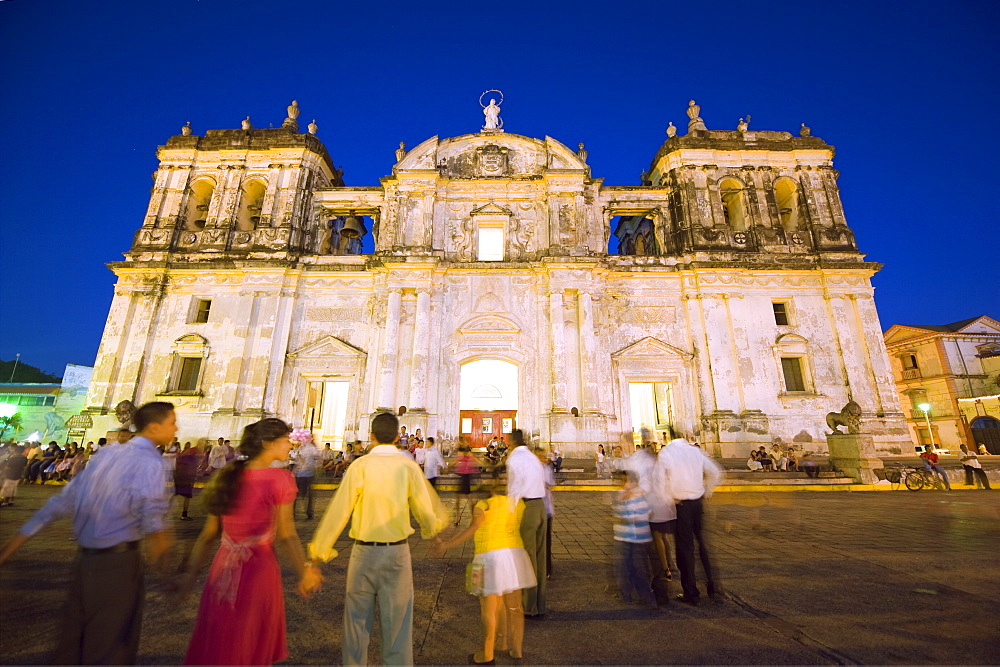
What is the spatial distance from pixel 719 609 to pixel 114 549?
500 cm

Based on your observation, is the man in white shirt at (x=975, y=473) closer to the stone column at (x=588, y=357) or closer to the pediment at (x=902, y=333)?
the stone column at (x=588, y=357)

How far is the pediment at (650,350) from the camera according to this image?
20.0m

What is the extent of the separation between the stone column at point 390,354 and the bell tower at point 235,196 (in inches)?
234

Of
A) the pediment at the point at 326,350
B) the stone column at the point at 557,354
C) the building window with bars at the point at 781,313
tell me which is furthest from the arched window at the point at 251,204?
the building window with bars at the point at 781,313

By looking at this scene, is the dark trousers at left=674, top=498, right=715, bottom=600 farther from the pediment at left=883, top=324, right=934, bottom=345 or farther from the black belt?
the pediment at left=883, top=324, right=934, bottom=345

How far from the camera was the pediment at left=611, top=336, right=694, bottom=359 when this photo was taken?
789 inches

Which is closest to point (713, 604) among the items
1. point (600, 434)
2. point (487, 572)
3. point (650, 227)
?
point (487, 572)

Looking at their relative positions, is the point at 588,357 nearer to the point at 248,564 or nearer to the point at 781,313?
the point at 781,313

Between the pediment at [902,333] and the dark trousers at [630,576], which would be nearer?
the dark trousers at [630,576]

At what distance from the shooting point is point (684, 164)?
2322 cm

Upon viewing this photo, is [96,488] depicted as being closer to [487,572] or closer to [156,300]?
[487,572]

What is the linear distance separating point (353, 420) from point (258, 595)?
17676 millimetres

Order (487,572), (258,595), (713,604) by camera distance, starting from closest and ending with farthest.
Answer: (258,595) → (487,572) → (713,604)

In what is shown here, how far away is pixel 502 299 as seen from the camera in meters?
20.6
